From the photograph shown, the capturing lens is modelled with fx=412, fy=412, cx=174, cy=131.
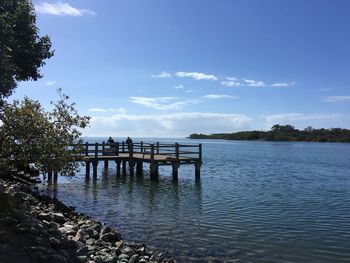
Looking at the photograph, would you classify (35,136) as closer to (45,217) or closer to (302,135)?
(45,217)

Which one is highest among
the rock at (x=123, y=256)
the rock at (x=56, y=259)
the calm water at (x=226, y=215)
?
the rock at (x=56, y=259)

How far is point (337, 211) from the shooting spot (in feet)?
64.2

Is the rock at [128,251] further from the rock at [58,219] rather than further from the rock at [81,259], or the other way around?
the rock at [58,219]

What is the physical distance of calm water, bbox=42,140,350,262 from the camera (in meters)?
13.1

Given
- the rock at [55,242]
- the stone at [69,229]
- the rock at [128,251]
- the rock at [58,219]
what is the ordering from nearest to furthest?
the rock at [55,242], the rock at [128,251], the stone at [69,229], the rock at [58,219]

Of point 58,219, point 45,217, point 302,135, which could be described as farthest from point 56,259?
point 302,135

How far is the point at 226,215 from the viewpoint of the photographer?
18.4 metres

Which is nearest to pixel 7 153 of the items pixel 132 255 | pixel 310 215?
pixel 132 255

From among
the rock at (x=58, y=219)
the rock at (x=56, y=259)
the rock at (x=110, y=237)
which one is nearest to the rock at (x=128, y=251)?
the rock at (x=110, y=237)

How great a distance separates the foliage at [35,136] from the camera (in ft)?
43.8

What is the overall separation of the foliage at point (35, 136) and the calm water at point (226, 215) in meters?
3.79

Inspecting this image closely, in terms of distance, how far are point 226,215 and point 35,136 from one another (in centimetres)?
911

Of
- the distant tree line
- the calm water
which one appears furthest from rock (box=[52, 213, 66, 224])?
the distant tree line

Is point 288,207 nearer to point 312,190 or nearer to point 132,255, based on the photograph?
point 312,190
